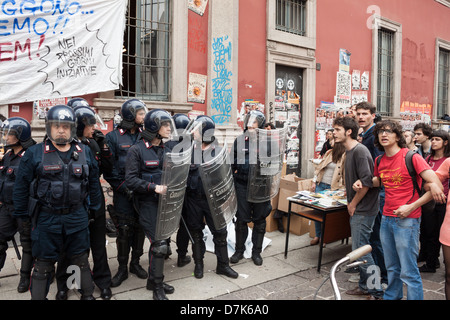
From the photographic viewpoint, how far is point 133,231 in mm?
4172

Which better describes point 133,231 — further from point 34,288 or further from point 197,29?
point 197,29

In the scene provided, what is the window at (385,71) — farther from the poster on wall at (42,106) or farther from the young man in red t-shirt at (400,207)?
the poster on wall at (42,106)

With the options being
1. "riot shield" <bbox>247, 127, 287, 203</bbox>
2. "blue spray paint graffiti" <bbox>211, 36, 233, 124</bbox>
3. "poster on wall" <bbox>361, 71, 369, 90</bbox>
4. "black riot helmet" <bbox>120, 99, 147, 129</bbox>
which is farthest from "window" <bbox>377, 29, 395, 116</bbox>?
"black riot helmet" <bbox>120, 99, 147, 129</bbox>

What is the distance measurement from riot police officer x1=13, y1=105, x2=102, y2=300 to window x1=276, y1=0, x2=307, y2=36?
7350mm

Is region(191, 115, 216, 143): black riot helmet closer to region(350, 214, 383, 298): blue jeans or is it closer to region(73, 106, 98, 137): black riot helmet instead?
region(73, 106, 98, 137): black riot helmet

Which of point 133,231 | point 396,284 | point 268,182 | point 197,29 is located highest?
point 197,29

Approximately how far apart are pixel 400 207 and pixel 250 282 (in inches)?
74.3

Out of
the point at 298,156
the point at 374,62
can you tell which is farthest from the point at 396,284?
the point at 374,62

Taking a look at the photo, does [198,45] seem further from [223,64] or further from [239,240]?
[239,240]

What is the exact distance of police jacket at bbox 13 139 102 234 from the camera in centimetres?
307

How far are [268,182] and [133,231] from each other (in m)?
1.83

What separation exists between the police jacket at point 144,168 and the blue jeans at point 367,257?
2.21 m

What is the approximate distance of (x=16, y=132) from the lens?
151 inches

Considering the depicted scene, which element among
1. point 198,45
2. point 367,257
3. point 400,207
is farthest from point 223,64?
point 400,207
